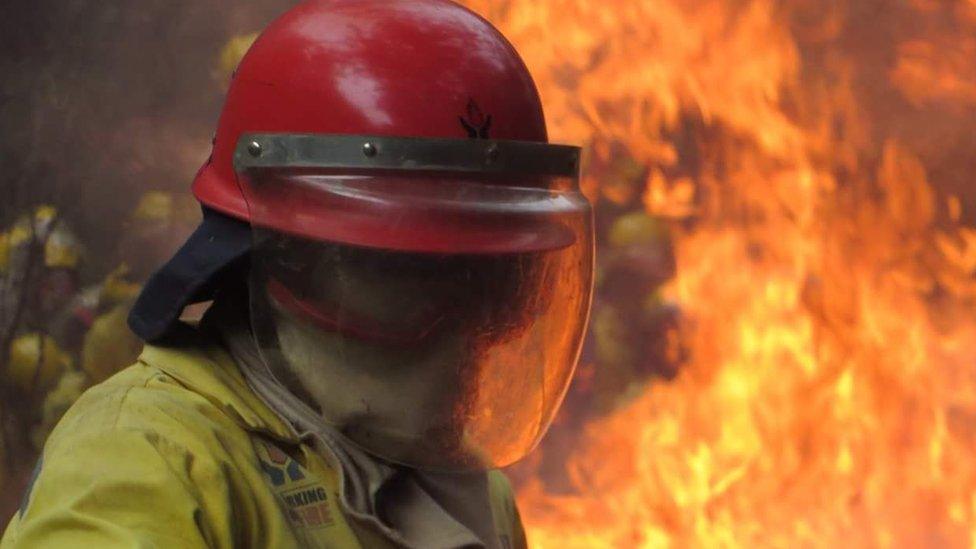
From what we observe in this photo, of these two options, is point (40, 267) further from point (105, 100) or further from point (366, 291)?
point (366, 291)

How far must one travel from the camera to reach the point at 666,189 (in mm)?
5531

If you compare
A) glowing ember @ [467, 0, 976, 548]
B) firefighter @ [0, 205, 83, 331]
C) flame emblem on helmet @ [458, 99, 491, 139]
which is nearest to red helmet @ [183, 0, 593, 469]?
flame emblem on helmet @ [458, 99, 491, 139]

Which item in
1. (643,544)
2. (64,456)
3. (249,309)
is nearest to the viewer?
(64,456)

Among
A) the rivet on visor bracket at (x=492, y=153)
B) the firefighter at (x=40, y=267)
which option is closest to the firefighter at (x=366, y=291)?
the rivet on visor bracket at (x=492, y=153)

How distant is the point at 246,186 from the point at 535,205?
0.44 metres

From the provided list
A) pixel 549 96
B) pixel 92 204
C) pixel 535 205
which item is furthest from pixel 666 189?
pixel 535 205

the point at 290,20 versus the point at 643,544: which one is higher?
the point at 290,20

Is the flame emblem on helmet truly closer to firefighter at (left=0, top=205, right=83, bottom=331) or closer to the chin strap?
the chin strap

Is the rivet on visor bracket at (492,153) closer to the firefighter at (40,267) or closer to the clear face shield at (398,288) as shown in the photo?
the clear face shield at (398,288)

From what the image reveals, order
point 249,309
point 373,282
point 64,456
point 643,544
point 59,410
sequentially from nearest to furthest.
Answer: point 64,456, point 373,282, point 249,309, point 59,410, point 643,544

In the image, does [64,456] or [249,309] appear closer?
[64,456]

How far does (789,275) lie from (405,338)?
3973mm

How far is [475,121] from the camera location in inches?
74.5

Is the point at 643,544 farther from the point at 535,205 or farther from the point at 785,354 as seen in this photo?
the point at 535,205
